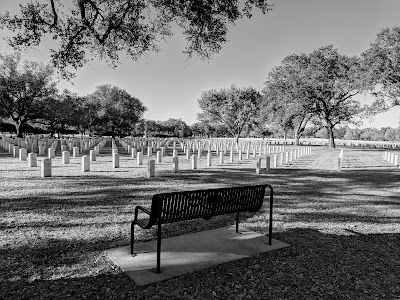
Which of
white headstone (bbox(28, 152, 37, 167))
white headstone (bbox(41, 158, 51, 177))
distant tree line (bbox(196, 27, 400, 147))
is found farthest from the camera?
distant tree line (bbox(196, 27, 400, 147))

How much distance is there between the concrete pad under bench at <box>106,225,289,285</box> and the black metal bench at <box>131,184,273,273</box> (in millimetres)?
182

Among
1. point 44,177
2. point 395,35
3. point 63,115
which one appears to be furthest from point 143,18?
point 63,115

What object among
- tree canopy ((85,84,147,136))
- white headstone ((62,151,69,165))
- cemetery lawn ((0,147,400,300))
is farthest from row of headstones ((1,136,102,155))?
tree canopy ((85,84,147,136))

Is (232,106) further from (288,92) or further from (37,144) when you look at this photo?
(37,144)

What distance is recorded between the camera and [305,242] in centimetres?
534

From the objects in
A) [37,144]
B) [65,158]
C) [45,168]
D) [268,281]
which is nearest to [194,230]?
[268,281]

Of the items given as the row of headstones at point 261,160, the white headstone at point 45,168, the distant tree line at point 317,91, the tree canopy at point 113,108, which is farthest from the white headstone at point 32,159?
the tree canopy at point 113,108

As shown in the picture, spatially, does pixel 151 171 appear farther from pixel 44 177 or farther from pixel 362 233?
pixel 362 233

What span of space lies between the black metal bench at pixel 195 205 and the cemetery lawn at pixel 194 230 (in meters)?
0.71

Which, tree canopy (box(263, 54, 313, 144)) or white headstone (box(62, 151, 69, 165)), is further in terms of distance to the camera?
tree canopy (box(263, 54, 313, 144))

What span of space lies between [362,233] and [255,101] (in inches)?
1830

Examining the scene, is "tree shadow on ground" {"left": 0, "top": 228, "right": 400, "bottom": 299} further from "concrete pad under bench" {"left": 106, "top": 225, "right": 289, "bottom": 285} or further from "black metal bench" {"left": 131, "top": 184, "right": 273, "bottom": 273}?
"black metal bench" {"left": 131, "top": 184, "right": 273, "bottom": 273}

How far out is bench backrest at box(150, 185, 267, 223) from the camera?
4.21m

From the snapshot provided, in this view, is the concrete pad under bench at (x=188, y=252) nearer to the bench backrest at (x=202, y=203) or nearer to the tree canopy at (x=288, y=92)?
the bench backrest at (x=202, y=203)
